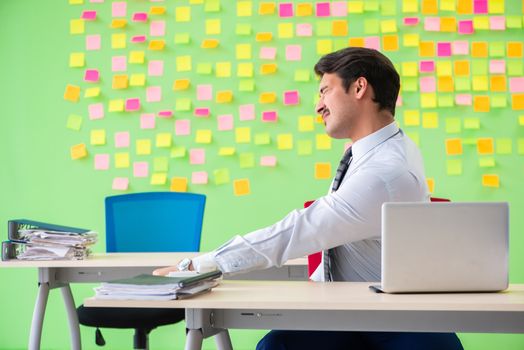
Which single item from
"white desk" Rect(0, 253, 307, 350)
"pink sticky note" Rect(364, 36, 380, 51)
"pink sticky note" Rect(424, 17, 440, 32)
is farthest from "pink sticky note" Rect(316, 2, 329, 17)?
"white desk" Rect(0, 253, 307, 350)

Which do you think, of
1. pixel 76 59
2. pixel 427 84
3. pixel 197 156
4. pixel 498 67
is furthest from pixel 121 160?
pixel 498 67

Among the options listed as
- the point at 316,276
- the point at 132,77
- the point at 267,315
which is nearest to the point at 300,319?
the point at 267,315

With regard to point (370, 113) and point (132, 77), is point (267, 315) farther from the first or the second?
point (132, 77)

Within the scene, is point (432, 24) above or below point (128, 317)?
above

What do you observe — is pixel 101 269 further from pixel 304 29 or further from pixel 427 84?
pixel 427 84

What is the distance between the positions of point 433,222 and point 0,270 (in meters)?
3.46

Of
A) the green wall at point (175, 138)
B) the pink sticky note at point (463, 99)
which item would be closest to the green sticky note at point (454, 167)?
the green wall at point (175, 138)

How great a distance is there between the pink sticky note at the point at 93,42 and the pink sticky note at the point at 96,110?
0.34 metres

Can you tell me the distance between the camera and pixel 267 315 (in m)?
1.60

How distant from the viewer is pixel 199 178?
4.17m

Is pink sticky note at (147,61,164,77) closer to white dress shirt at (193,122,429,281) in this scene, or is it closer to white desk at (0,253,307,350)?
white desk at (0,253,307,350)

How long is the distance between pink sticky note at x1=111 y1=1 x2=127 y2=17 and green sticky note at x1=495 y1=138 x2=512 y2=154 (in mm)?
2243

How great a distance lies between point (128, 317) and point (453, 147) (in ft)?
6.74

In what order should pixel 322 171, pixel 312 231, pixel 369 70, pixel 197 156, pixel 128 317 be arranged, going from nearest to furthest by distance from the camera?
pixel 312 231 < pixel 369 70 < pixel 128 317 < pixel 322 171 < pixel 197 156
